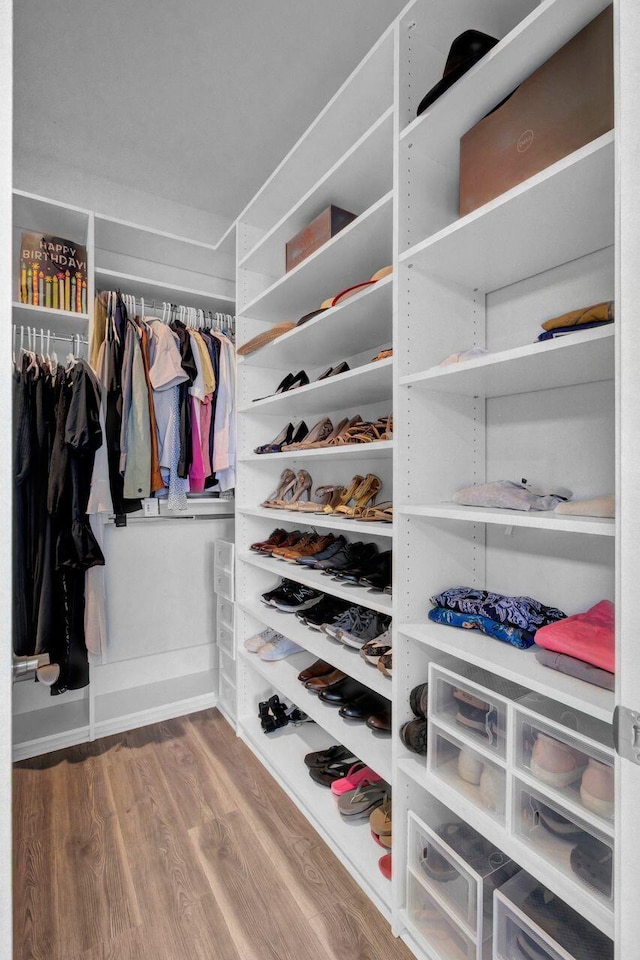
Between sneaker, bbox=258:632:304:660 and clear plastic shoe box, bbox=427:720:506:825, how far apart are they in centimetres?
106

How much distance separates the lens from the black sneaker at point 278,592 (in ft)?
7.20

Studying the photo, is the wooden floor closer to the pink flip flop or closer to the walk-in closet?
the walk-in closet

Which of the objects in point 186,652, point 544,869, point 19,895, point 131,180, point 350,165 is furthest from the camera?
point 186,652

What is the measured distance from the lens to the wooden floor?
1.27 metres

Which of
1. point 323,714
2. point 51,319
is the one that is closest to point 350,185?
point 51,319

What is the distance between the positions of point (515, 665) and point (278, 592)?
1.36 m

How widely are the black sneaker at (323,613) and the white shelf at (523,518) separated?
0.79m

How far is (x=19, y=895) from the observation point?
142cm

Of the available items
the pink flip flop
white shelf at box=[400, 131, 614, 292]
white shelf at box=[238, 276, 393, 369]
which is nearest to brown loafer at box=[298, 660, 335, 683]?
the pink flip flop

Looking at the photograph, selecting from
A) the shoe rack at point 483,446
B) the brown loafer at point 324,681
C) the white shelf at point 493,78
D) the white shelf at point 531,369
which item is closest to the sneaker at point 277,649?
the brown loafer at point 324,681

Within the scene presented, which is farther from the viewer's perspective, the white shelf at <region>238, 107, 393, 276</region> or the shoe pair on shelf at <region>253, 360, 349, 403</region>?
the shoe pair on shelf at <region>253, 360, 349, 403</region>

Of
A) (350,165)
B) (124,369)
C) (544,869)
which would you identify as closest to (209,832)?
(544,869)

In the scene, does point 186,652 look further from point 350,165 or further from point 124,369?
point 350,165
